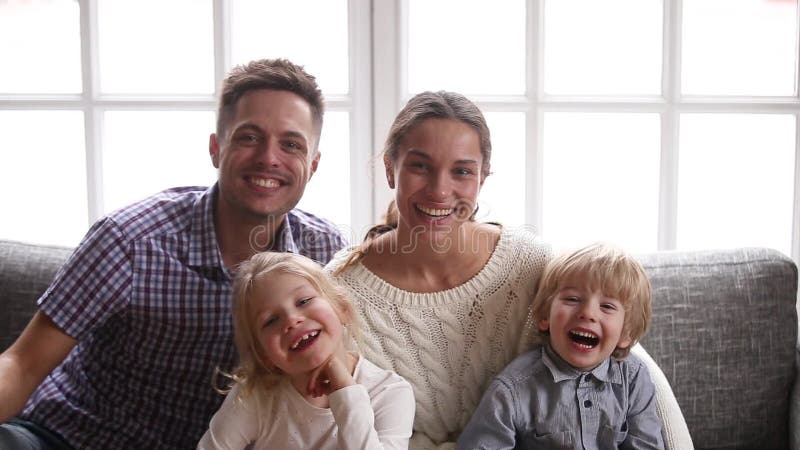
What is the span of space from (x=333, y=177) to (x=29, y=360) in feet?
4.02

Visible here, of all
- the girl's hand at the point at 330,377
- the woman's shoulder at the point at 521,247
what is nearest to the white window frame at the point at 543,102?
the woman's shoulder at the point at 521,247

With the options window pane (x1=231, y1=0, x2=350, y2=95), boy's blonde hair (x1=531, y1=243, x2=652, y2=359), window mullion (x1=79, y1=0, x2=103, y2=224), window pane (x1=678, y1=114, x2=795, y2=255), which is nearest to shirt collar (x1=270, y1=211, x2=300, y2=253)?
boy's blonde hair (x1=531, y1=243, x2=652, y2=359)

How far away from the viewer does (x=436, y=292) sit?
1899 mm

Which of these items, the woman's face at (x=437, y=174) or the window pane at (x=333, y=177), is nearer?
the woman's face at (x=437, y=174)

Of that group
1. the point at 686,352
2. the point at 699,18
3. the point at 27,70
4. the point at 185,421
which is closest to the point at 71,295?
the point at 185,421

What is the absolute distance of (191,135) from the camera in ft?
9.37

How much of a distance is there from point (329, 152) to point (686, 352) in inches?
50.9

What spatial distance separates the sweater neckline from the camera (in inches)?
74.3

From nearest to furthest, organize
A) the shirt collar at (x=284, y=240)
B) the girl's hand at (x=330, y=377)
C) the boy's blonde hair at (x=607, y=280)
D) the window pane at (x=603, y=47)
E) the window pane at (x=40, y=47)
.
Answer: the girl's hand at (x=330, y=377), the boy's blonde hair at (x=607, y=280), the shirt collar at (x=284, y=240), the window pane at (x=603, y=47), the window pane at (x=40, y=47)

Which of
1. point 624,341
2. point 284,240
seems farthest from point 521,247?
point 284,240

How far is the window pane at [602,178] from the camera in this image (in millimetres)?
2766

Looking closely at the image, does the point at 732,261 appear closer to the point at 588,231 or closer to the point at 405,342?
the point at 588,231

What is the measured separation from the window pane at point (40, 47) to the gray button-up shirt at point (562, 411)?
1.85m

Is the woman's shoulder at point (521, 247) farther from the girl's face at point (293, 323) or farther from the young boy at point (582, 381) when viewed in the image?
the girl's face at point (293, 323)
